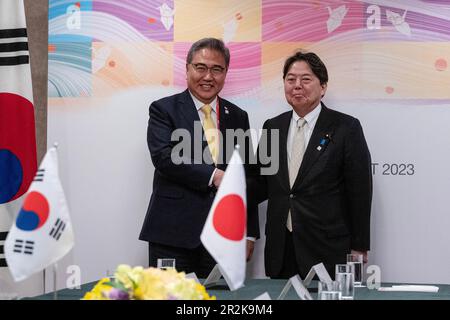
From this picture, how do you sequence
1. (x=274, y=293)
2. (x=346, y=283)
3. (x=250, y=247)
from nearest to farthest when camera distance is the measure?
(x=346, y=283)
(x=274, y=293)
(x=250, y=247)

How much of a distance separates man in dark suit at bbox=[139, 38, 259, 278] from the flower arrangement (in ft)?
7.43

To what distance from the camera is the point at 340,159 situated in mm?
4473

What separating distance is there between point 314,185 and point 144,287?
2.45 m

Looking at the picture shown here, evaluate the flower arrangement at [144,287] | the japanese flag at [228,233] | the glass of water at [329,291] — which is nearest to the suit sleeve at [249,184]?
the glass of water at [329,291]

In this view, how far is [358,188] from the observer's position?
4.44 m

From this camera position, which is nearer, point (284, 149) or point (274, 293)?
point (274, 293)

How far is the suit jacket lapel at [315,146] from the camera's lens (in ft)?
14.6

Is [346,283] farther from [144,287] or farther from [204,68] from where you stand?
[204,68]

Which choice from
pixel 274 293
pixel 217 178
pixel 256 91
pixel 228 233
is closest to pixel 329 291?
pixel 274 293

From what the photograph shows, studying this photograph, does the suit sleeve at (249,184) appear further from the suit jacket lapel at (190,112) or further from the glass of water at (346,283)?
the glass of water at (346,283)

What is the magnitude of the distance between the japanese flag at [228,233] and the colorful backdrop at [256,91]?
2556 millimetres
